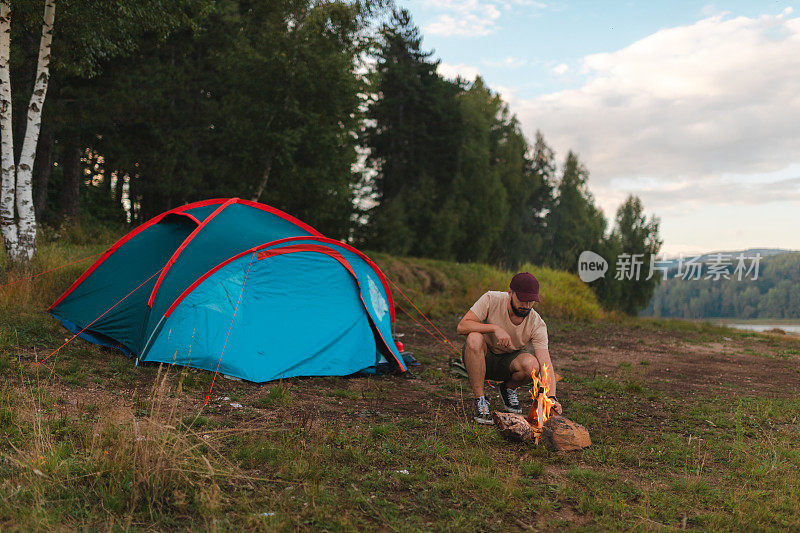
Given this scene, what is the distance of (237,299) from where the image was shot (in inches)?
268

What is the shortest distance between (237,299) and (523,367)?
3.33 m

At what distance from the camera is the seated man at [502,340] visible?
560cm

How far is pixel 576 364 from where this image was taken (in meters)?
9.41

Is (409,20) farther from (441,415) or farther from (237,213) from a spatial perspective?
(441,415)

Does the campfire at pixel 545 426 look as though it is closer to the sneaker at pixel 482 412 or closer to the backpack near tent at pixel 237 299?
the sneaker at pixel 482 412

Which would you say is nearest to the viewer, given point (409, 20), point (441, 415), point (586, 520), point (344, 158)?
point (586, 520)

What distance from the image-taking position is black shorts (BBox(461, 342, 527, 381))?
588cm

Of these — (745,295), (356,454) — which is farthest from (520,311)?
(745,295)

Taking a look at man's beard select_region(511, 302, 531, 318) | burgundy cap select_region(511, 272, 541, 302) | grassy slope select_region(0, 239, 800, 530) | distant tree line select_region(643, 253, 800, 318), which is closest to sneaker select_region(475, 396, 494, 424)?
grassy slope select_region(0, 239, 800, 530)

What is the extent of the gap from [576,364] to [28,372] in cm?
744

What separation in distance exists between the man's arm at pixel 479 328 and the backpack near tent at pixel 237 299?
2.11 metres

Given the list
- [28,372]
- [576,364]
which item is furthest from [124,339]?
[576,364]

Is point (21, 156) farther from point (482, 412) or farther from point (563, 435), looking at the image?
point (563, 435)

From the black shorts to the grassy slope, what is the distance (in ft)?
1.60
